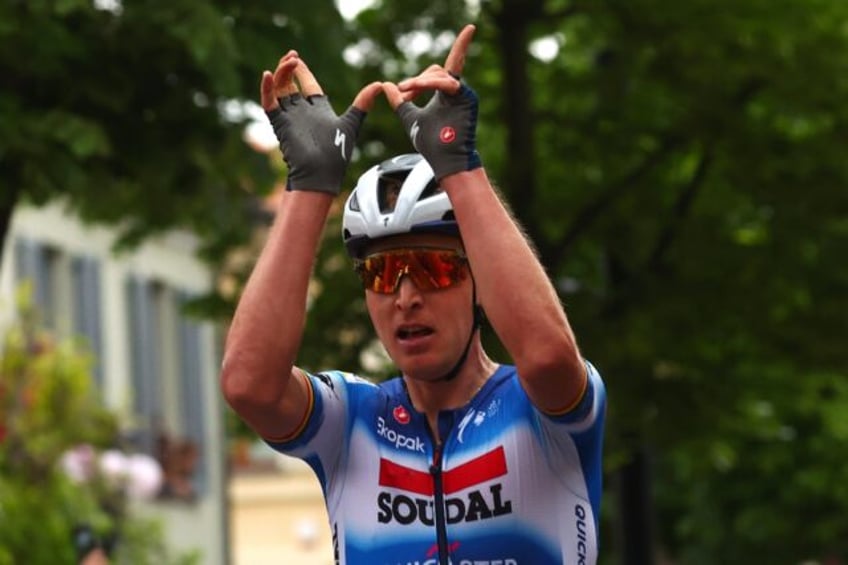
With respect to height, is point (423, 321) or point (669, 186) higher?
point (669, 186)

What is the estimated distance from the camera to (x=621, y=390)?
66.5ft

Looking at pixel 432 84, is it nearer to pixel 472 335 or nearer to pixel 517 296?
pixel 517 296

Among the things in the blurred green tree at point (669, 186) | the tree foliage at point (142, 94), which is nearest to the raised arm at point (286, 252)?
the tree foliage at point (142, 94)

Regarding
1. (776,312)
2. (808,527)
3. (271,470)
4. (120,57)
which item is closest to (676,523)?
(808,527)

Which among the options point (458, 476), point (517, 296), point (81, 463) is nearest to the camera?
point (517, 296)

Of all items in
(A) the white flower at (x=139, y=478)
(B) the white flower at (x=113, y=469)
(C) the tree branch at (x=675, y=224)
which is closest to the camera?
(C) the tree branch at (x=675, y=224)

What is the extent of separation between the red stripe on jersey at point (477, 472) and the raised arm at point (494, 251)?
0.21 metres

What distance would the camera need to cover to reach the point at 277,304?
Result: 4.93 metres

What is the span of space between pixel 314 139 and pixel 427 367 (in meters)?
0.50

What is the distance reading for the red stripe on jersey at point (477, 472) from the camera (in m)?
5.09

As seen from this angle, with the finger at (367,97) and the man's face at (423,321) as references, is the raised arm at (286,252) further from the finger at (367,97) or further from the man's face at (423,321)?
the man's face at (423,321)

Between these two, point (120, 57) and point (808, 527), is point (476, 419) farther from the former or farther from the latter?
point (808, 527)

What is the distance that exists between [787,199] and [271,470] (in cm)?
3662

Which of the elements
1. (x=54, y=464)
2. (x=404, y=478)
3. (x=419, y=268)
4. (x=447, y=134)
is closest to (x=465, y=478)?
(x=404, y=478)
